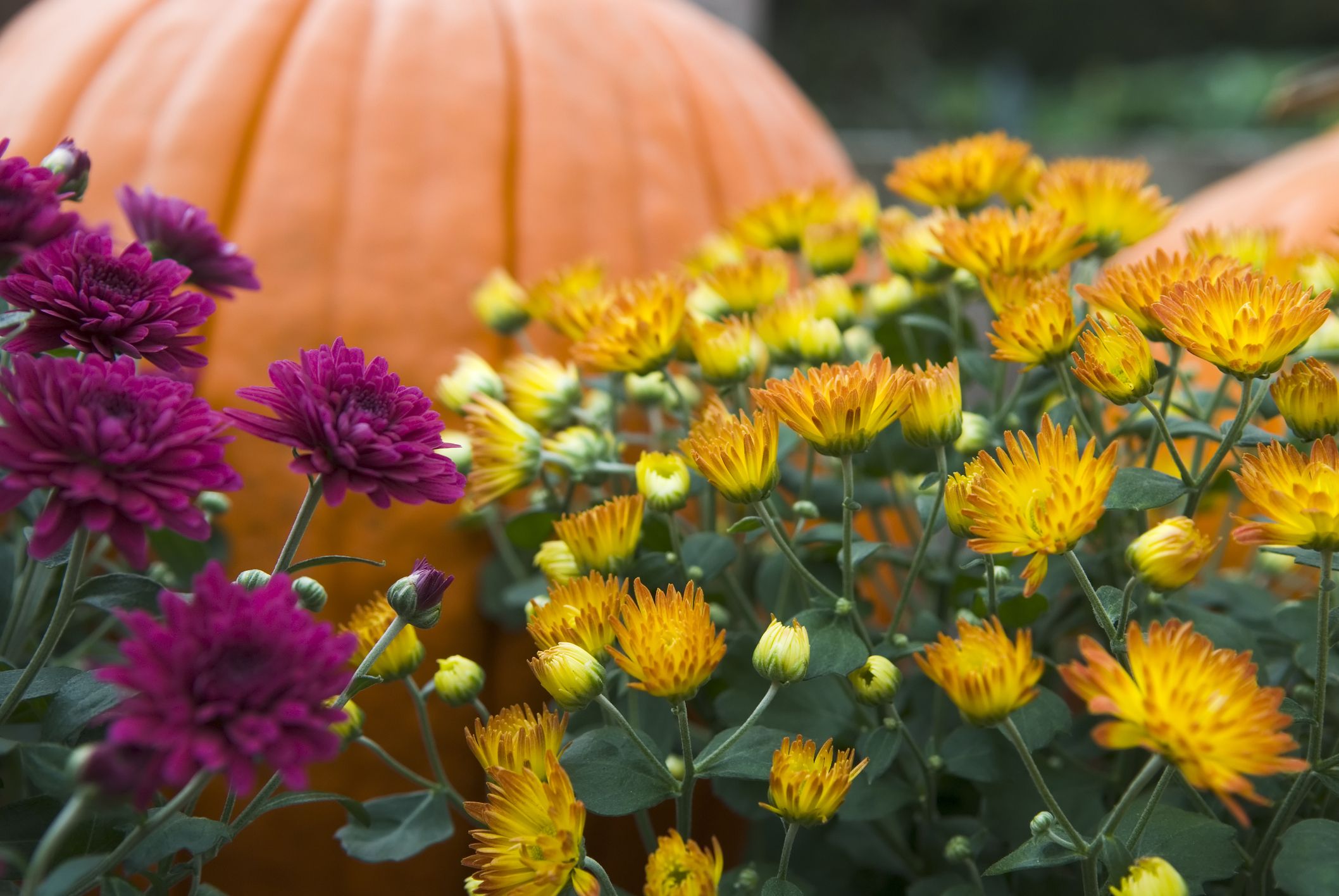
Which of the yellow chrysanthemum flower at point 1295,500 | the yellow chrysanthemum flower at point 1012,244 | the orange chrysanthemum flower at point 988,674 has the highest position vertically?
the yellow chrysanthemum flower at point 1012,244

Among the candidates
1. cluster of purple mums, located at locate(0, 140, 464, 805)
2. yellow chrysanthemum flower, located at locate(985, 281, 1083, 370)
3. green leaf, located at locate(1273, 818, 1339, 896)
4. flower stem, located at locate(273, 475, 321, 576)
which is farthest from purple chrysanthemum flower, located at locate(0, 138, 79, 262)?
green leaf, located at locate(1273, 818, 1339, 896)

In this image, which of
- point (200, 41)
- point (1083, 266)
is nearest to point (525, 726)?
point (1083, 266)

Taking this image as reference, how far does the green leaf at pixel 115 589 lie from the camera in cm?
39

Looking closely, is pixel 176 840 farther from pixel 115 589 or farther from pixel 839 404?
pixel 839 404

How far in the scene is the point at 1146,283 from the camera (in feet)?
1.32

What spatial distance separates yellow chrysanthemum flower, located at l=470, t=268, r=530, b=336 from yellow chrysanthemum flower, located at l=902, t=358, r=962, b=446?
0.28 meters

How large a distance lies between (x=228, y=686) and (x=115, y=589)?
0.53 ft

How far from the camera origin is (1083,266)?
1.88ft

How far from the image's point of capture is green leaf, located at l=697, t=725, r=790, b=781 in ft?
1.23

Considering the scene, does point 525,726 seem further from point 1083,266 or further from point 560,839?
point 1083,266

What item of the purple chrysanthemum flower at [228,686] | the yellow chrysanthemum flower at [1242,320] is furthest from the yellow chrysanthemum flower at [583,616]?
the yellow chrysanthemum flower at [1242,320]

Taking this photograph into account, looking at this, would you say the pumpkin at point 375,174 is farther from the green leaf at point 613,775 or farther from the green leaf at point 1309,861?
the green leaf at point 1309,861

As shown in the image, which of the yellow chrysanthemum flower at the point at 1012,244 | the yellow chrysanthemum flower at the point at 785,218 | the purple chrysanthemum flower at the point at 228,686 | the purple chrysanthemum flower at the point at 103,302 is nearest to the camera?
the purple chrysanthemum flower at the point at 228,686

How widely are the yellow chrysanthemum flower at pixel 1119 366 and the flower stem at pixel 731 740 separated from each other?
15 cm
